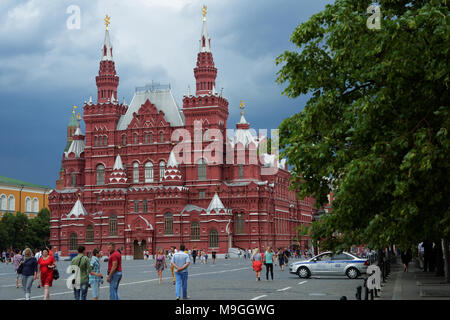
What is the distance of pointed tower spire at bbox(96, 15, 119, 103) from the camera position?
90.7m

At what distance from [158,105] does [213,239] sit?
23696 millimetres

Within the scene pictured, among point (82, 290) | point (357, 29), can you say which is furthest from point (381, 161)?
point (82, 290)

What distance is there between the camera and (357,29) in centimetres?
1347

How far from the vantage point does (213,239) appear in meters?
80.2

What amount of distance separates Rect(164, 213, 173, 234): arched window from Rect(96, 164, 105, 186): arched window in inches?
523

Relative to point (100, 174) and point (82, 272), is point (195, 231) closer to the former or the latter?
point (100, 174)

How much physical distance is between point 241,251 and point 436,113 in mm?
70400

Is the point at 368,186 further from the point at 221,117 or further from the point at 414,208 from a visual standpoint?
the point at 221,117

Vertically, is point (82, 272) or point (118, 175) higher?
point (118, 175)

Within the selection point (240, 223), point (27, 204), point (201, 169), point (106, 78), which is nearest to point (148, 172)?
point (201, 169)

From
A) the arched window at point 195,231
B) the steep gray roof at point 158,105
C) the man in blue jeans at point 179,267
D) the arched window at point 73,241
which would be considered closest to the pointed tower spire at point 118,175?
the steep gray roof at point 158,105

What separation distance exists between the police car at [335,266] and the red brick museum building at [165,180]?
46.9 metres

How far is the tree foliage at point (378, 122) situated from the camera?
39.9 feet
